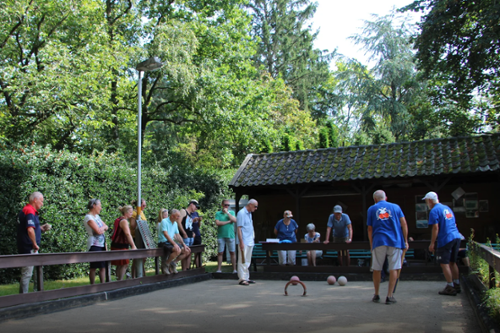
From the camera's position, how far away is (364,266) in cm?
1210

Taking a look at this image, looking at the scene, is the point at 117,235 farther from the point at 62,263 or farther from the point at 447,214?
the point at 447,214

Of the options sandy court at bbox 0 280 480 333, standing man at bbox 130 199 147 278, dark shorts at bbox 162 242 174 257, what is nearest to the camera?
sandy court at bbox 0 280 480 333

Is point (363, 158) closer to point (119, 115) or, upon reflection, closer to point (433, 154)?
point (433, 154)

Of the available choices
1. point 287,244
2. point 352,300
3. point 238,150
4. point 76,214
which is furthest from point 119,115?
point 352,300

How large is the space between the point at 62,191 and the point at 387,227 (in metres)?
7.45

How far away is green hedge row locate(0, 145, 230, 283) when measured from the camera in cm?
1005

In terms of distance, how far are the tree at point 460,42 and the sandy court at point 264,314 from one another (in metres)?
10.8

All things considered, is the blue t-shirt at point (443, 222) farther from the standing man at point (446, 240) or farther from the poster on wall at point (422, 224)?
the poster on wall at point (422, 224)

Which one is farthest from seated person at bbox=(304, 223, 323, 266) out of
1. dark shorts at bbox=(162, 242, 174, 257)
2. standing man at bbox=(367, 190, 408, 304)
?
standing man at bbox=(367, 190, 408, 304)

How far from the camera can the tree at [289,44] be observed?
116 feet

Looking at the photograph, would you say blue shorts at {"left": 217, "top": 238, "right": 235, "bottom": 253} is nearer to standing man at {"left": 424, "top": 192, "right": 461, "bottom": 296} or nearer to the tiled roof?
the tiled roof

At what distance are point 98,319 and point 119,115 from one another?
53.1 ft

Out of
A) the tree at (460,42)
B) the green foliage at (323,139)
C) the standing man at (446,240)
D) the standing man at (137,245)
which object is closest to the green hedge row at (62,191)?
the standing man at (137,245)

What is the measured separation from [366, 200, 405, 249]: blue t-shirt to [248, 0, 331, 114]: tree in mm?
28201
